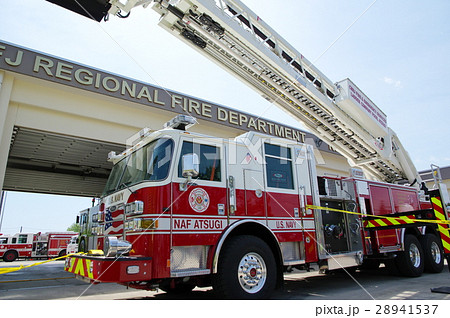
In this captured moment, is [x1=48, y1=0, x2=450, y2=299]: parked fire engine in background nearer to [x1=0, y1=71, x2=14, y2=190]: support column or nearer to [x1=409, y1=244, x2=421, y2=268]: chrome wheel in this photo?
[x1=409, y1=244, x2=421, y2=268]: chrome wheel

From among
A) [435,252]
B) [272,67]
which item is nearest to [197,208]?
[272,67]

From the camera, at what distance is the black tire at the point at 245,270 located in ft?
13.8

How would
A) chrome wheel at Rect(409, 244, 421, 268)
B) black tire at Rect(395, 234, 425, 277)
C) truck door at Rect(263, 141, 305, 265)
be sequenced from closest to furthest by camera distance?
truck door at Rect(263, 141, 305, 265)
black tire at Rect(395, 234, 425, 277)
chrome wheel at Rect(409, 244, 421, 268)

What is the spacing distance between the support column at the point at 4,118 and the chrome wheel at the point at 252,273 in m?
8.05

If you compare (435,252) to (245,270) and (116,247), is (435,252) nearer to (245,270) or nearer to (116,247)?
(245,270)

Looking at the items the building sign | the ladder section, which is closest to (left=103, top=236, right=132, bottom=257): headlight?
the ladder section

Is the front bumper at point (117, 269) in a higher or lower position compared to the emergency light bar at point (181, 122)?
lower

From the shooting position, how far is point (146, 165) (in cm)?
460

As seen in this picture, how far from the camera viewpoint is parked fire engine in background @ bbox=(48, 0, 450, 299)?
161 inches

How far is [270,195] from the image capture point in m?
5.20

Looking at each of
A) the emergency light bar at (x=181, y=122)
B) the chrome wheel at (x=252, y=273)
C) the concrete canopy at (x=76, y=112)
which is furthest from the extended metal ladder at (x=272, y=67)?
the chrome wheel at (x=252, y=273)

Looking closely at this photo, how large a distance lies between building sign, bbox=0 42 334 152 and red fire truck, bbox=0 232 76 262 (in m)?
21.0

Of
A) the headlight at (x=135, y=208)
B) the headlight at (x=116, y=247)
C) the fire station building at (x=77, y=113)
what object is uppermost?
the fire station building at (x=77, y=113)

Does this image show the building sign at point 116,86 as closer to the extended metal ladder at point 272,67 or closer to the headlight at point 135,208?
the extended metal ladder at point 272,67
